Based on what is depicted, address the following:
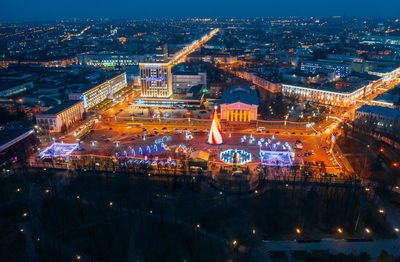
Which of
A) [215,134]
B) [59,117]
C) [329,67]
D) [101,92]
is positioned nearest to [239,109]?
[215,134]

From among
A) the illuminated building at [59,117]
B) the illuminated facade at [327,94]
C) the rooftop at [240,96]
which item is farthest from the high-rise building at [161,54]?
the illuminated facade at [327,94]

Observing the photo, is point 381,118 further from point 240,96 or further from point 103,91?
point 103,91

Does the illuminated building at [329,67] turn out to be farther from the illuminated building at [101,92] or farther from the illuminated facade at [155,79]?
the illuminated building at [101,92]

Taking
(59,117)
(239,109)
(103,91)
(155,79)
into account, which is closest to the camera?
(59,117)

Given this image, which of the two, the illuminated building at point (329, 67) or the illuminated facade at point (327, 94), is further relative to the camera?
the illuminated building at point (329, 67)

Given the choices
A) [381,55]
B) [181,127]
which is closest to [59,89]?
[181,127]

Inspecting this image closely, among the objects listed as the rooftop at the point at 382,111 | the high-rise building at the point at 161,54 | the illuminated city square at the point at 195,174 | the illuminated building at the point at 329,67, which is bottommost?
the illuminated city square at the point at 195,174
